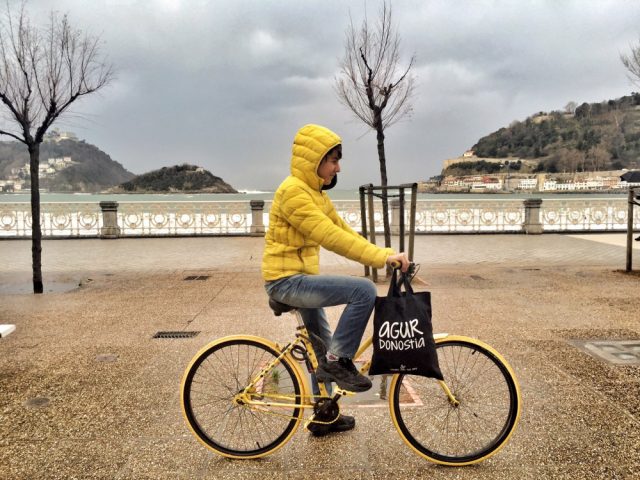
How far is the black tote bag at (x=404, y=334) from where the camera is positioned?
269cm

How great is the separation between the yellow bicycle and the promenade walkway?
0.12 m

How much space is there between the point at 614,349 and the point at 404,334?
3436 millimetres

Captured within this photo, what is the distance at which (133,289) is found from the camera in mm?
8703

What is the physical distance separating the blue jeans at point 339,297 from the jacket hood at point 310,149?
544 mm

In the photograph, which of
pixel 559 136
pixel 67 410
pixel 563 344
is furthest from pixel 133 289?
pixel 559 136

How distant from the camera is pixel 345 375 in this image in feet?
9.35

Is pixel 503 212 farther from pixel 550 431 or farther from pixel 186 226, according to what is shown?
pixel 550 431

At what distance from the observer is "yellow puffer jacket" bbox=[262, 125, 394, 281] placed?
105 inches

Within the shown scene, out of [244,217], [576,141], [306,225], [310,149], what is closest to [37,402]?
[306,225]

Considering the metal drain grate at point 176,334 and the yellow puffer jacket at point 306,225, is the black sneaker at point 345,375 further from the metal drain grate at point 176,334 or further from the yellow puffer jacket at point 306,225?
the metal drain grate at point 176,334

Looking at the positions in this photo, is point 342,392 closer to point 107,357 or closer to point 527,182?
point 107,357

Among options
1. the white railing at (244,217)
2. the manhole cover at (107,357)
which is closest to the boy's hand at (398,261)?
the manhole cover at (107,357)

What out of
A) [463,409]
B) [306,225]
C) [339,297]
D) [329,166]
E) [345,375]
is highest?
[329,166]

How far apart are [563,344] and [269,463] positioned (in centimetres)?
356
